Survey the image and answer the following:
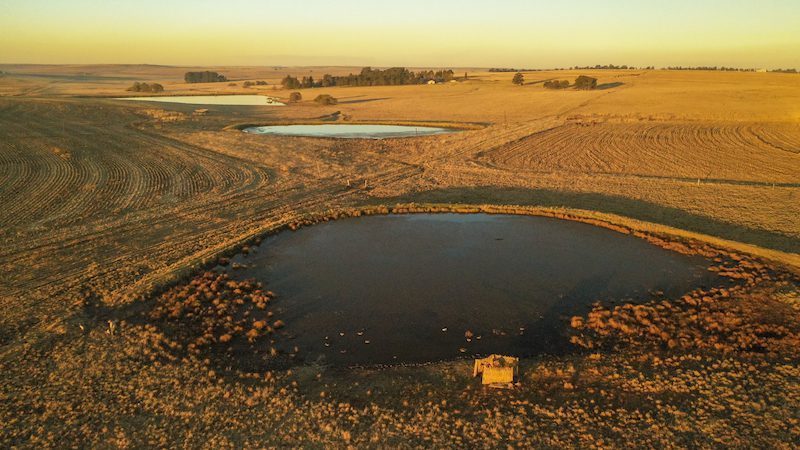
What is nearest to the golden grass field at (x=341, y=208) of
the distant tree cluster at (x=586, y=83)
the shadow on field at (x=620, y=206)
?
the shadow on field at (x=620, y=206)

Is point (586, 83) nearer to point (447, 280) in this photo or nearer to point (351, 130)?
point (351, 130)

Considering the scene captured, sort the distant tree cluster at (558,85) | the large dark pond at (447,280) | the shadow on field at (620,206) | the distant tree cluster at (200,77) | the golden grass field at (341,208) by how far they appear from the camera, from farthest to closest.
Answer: the distant tree cluster at (200,77) → the distant tree cluster at (558,85) → the shadow on field at (620,206) → the large dark pond at (447,280) → the golden grass field at (341,208)

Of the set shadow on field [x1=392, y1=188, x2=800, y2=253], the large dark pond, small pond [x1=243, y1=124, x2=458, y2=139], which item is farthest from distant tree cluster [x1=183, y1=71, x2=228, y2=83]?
the large dark pond

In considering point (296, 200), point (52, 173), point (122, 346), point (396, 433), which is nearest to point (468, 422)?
point (396, 433)

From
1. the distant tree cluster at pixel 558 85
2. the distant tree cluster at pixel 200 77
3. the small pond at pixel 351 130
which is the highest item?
the distant tree cluster at pixel 200 77

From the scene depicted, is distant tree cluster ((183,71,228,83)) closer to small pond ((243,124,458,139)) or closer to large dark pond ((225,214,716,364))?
small pond ((243,124,458,139))

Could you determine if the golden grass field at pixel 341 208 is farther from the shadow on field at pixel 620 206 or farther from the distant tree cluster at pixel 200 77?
the distant tree cluster at pixel 200 77

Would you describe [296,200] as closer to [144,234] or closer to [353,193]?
[353,193]
